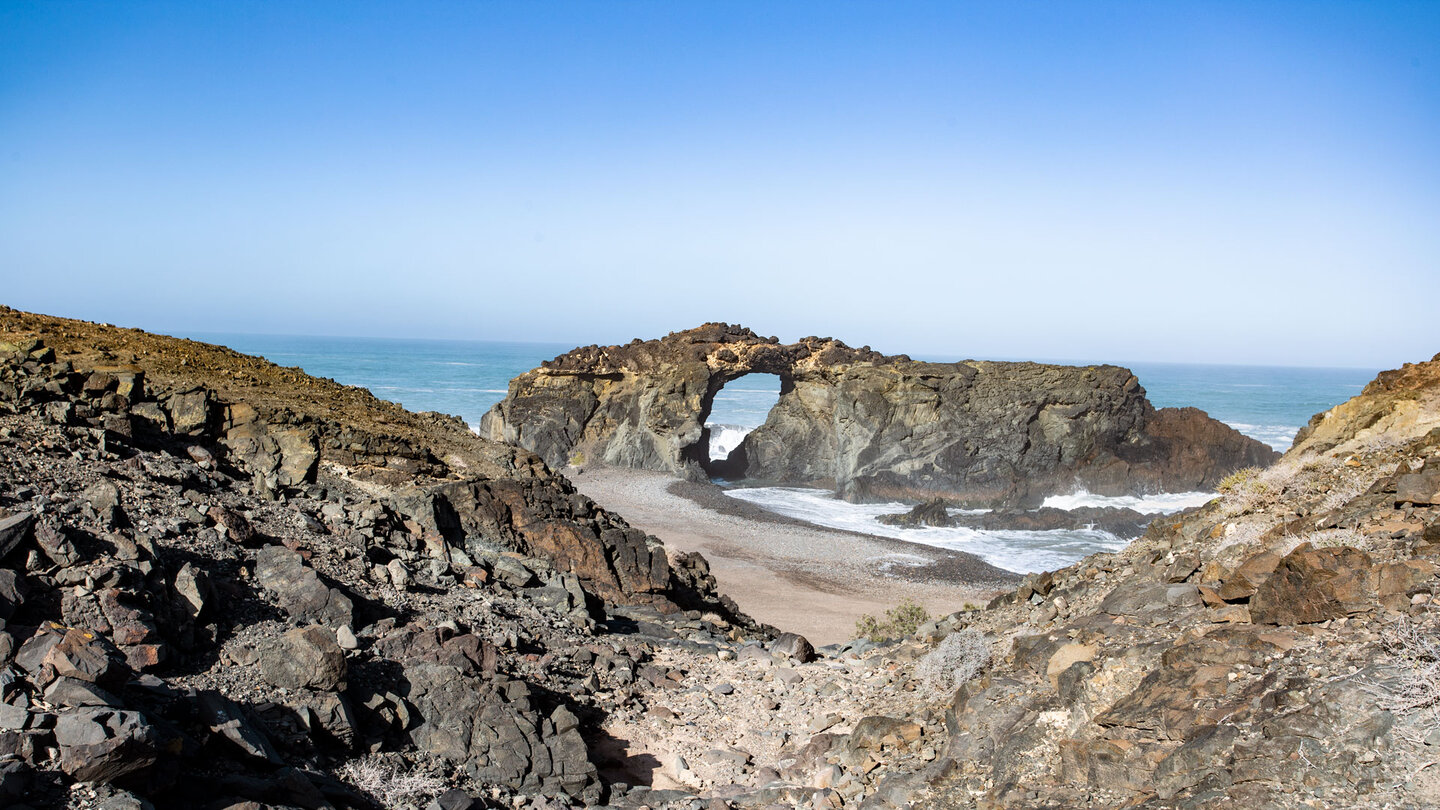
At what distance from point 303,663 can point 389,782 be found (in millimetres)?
1266

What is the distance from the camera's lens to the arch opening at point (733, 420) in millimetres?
39219

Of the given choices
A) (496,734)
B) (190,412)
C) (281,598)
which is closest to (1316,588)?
(496,734)

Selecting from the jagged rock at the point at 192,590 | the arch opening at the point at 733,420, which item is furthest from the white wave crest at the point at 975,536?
the jagged rock at the point at 192,590

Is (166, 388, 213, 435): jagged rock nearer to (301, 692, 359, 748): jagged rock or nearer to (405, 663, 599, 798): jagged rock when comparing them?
(405, 663, 599, 798): jagged rock

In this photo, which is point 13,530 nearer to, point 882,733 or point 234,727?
point 234,727

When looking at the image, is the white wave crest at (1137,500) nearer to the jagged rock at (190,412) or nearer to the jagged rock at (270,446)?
the jagged rock at (270,446)

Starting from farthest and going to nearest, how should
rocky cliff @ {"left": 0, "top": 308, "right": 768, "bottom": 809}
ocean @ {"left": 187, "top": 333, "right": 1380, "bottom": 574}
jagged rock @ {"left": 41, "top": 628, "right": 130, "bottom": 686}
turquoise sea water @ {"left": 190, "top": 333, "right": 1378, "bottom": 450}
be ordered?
turquoise sea water @ {"left": 190, "top": 333, "right": 1378, "bottom": 450}
ocean @ {"left": 187, "top": 333, "right": 1380, "bottom": 574}
rocky cliff @ {"left": 0, "top": 308, "right": 768, "bottom": 809}
jagged rock @ {"left": 41, "top": 628, "right": 130, "bottom": 686}

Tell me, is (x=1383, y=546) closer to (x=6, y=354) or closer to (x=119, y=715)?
(x=119, y=715)

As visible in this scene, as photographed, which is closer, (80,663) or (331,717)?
(80,663)

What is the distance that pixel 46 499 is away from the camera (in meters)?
8.18

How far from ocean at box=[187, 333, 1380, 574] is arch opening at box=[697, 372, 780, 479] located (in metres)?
0.11

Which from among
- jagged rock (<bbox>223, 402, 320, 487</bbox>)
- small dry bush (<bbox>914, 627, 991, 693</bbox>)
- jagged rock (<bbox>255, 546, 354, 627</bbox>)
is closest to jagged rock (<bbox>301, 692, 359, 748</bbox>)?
jagged rock (<bbox>255, 546, 354, 627</bbox>)

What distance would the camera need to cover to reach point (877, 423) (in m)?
33.4

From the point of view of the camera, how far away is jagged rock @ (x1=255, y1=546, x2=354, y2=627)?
27.9ft
